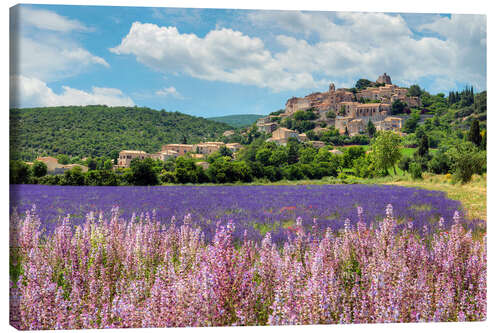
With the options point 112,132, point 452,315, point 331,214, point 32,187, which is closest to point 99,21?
point 112,132

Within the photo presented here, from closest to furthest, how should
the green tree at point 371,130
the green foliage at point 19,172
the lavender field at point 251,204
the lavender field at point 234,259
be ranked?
the lavender field at point 234,259, the green foliage at point 19,172, the lavender field at point 251,204, the green tree at point 371,130

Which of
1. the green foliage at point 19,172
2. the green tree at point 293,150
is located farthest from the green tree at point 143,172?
the green tree at point 293,150

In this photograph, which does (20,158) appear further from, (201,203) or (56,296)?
(201,203)

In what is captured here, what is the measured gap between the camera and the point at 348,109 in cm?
565

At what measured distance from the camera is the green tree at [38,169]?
174 inches

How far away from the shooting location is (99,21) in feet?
14.8

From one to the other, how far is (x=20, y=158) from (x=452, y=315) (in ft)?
17.1

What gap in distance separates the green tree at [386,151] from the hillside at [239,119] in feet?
6.84

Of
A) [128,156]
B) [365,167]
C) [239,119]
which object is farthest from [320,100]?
[128,156]

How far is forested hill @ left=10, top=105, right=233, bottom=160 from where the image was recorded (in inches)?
186

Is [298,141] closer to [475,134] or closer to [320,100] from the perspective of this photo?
[320,100]

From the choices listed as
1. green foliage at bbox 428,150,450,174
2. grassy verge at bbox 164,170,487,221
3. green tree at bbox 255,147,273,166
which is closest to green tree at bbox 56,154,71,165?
grassy verge at bbox 164,170,487,221

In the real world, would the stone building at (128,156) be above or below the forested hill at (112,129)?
below

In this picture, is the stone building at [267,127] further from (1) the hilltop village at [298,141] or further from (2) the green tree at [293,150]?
(2) the green tree at [293,150]
